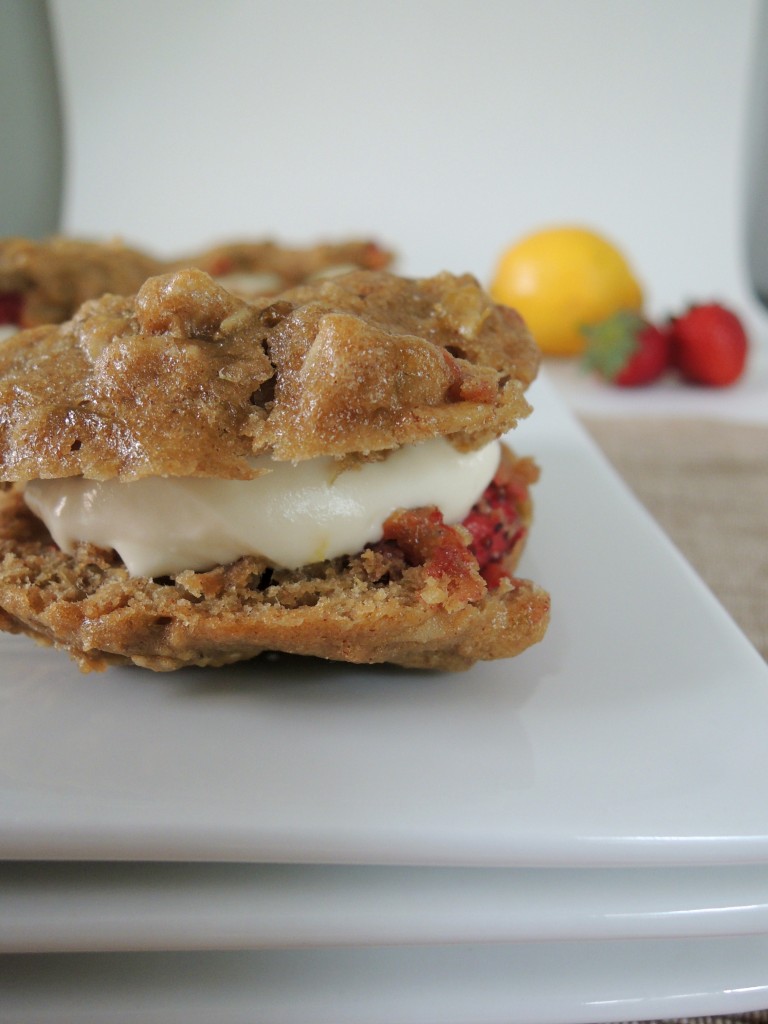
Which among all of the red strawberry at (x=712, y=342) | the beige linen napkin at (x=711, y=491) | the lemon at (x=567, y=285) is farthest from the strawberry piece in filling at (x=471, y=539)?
the lemon at (x=567, y=285)

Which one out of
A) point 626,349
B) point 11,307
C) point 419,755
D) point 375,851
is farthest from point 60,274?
point 375,851

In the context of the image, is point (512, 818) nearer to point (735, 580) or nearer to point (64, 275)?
point (735, 580)

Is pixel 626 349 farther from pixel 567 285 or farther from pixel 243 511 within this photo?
pixel 243 511

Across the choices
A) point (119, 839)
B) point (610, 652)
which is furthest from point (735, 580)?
point (119, 839)

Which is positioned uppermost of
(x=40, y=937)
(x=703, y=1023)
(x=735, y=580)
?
(x=40, y=937)

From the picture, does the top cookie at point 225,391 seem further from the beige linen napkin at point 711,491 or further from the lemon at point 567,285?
the lemon at point 567,285
